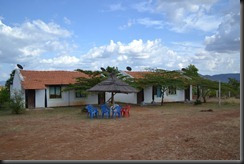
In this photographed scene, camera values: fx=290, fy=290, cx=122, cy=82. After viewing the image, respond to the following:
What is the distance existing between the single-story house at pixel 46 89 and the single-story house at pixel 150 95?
3415mm

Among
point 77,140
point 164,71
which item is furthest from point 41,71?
point 77,140

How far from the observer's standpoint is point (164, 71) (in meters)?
26.8

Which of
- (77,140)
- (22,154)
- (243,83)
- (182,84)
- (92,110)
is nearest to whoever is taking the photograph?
(243,83)

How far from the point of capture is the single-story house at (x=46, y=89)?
23.5 m

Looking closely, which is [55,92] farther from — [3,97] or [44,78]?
[3,97]

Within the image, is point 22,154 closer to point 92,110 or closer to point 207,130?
point 207,130

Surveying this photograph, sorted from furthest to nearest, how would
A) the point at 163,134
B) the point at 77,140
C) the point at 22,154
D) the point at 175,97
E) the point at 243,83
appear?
the point at 175,97 → the point at 163,134 → the point at 77,140 → the point at 22,154 → the point at 243,83

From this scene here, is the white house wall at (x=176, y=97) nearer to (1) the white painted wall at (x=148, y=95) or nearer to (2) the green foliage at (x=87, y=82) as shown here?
(1) the white painted wall at (x=148, y=95)

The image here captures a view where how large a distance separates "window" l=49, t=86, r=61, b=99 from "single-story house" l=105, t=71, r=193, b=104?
5574 mm

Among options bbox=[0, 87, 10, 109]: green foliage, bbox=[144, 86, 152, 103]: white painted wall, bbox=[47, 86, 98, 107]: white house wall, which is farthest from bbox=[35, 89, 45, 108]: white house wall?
bbox=[144, 86, 152, 103]: white painted wall

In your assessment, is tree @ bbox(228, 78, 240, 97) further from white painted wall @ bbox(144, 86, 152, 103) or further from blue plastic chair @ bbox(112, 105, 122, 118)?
blue plastic chair @ bbox(112, 105, 122, 118)

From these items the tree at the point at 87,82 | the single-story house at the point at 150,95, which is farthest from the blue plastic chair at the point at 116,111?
the single-story house at the point at 150,95

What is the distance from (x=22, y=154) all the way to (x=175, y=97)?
23806mm

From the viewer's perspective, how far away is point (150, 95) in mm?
27984
